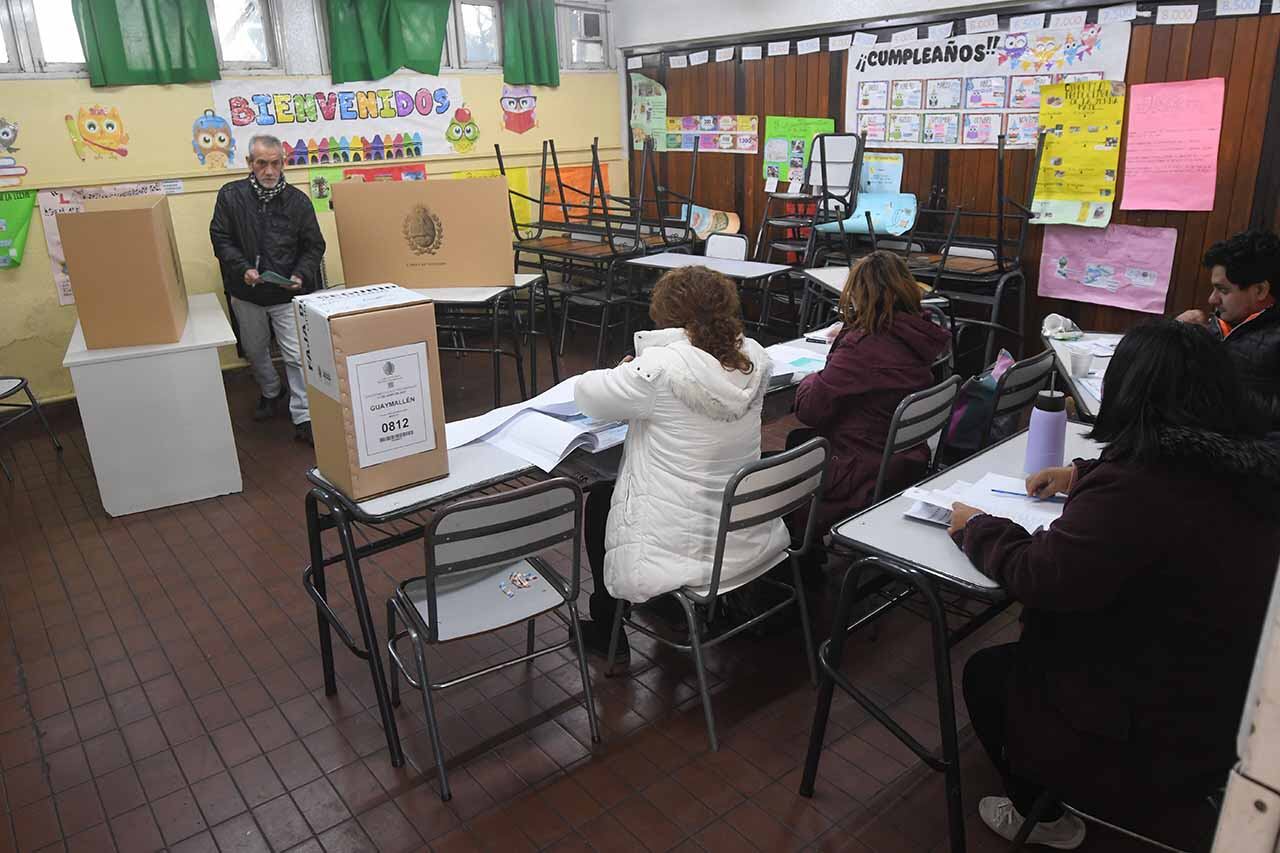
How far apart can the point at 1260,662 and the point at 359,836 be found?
6.36 feet

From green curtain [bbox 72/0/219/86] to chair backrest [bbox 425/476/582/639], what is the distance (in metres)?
4.33

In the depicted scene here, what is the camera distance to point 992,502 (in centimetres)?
188

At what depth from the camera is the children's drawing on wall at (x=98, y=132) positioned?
477 centimetres

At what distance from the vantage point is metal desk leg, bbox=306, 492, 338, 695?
2.26 metres

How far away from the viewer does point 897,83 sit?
5.25m

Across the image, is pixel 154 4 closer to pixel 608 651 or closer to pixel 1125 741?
pixel 608 651

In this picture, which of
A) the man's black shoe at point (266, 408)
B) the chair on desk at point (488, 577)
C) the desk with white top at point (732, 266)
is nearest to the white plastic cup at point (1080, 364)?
the chair on desk at point (488, 577)

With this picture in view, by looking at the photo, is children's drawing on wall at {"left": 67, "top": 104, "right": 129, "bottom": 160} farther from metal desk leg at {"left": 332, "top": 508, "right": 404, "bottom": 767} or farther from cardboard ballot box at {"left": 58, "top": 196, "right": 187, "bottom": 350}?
metal desk leg at {"left": 332, "top": 508, "right": 404, "bottom": 767}

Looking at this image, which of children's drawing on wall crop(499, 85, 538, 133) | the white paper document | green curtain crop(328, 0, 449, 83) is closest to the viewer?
the white paper document

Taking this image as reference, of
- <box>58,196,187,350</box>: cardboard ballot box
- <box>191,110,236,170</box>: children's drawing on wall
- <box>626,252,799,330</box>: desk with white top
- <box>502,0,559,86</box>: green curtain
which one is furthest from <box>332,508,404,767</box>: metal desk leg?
<box>502,0,559,86</box>: green curtain

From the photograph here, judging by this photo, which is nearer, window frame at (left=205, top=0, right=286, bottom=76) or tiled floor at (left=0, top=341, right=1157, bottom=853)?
tiled floor at (left=0, top=341, right=1157, bottom=853)

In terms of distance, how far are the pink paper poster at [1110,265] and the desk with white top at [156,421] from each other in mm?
4205

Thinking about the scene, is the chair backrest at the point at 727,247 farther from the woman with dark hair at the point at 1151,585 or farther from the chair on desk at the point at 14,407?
the woman with dark hair at the point at 1151,585

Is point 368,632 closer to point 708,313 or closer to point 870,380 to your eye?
point 708,313
